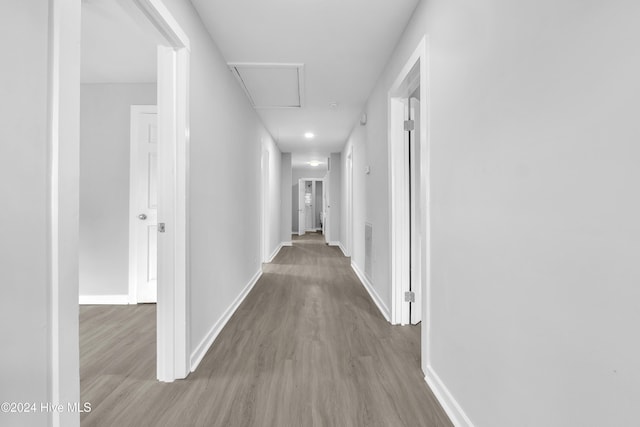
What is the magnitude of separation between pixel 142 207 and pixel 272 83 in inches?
75.8

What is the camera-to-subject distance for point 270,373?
6.27ft

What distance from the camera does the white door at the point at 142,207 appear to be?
129 inches

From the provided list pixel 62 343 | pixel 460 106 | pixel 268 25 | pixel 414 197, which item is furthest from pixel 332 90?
pixel 62 343

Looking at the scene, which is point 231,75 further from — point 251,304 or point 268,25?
point 251,304

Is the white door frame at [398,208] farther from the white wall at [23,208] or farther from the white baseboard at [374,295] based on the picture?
the white wall at [23,208]

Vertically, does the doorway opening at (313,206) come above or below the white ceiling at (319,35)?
below

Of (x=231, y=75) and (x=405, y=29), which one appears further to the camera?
(x=231, y=75)

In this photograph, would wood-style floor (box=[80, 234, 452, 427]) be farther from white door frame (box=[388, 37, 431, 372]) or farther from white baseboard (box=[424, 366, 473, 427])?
white door frame (box=[388, 37, 431, 372])

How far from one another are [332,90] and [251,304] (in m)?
2.57

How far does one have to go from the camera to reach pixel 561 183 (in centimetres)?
88

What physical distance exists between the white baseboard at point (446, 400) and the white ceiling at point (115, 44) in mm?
2447

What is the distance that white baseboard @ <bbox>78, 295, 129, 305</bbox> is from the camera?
130 inches

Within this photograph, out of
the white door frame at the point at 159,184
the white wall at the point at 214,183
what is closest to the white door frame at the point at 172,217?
the white door frame at the point at 159,184

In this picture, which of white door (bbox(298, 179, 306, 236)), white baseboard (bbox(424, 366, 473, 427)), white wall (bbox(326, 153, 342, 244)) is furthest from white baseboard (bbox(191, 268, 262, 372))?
white door (bbox(298, 179, 306, 236))
